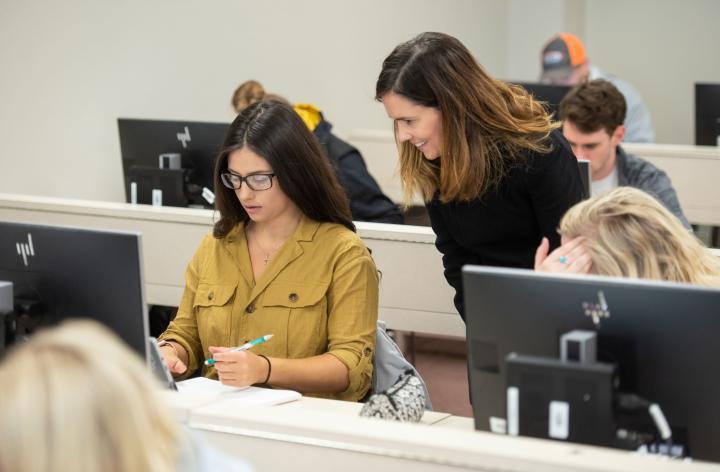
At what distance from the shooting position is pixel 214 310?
8.05ft

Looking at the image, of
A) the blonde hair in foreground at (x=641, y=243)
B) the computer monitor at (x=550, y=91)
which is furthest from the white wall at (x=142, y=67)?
the blonde hair in foreground at (x=641, y=243)

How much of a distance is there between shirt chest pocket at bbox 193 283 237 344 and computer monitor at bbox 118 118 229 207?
1.47 metres

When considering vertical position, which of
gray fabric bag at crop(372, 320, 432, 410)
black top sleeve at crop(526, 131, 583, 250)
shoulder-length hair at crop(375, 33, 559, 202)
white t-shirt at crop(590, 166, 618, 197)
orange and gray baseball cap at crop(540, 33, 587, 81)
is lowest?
gray fabric bag at crop(372, 320, 432, 410)

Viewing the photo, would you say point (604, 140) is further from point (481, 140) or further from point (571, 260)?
point (571, 260)

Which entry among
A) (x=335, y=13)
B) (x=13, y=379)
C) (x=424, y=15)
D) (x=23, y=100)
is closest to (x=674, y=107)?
(x=424, y=15)

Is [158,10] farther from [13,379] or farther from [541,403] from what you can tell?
[13,379]

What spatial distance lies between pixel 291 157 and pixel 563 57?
388 cm

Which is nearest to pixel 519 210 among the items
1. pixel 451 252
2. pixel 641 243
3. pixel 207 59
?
pixel 451 252

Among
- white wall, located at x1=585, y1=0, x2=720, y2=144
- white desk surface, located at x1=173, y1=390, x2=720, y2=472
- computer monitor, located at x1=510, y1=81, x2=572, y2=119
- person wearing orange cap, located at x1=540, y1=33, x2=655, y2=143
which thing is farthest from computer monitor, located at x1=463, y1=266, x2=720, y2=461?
white wall, located at x1=585, y1=0, x2=720, y2=144

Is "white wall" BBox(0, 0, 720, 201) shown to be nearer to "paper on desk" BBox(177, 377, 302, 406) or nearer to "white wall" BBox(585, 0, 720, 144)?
"white wall" BBox(585, 0, 720, 144)

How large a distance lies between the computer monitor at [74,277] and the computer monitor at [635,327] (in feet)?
1.99

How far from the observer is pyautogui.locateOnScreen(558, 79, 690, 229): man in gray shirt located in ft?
11.3

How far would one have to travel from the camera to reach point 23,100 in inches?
180

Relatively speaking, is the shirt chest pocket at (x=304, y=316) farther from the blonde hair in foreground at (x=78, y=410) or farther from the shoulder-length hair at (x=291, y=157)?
the blonde hair in foreground at (x=78, y=410)
